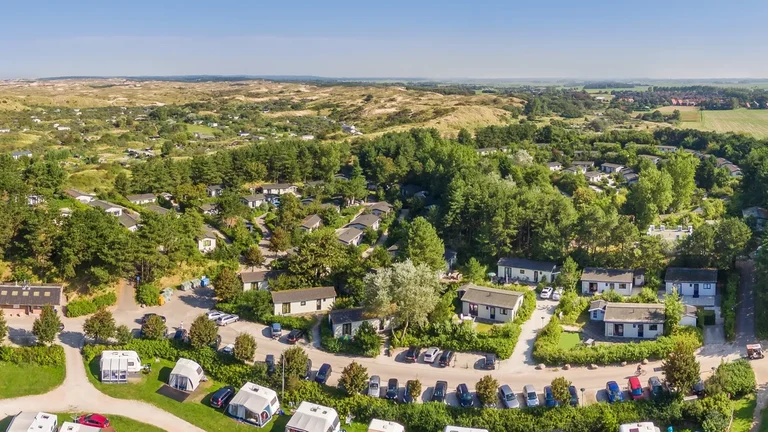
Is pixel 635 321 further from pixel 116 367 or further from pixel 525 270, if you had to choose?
pixel 116 367

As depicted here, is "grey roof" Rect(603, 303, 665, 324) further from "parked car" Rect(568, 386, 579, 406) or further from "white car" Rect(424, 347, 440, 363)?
"white car" Rect(424, 347, 440, 363)

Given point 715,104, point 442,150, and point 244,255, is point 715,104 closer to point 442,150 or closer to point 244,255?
point 442,150

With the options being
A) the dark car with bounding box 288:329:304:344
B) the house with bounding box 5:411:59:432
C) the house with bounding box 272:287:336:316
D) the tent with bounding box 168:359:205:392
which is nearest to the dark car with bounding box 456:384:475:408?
the dark car with bounding box 288:329:304:344

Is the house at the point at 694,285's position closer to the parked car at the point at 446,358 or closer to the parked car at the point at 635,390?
the parked car at the point at 635,390

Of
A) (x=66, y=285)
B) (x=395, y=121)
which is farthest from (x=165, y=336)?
(x=395, y=121)

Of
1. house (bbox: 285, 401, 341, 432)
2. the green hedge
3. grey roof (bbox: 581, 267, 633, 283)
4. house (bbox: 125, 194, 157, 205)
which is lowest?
house (bbox: 285, 401, 341, 432)
